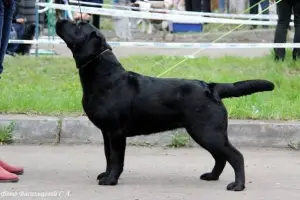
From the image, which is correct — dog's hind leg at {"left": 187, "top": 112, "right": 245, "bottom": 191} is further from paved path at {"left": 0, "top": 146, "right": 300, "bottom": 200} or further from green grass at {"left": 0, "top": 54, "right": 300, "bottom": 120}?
green grass at {"left": 0, "top": 54, "right": 300, "bottom": 120}

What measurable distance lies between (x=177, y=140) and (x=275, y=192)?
174 cm

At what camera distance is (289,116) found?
293 inches

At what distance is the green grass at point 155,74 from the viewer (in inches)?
298

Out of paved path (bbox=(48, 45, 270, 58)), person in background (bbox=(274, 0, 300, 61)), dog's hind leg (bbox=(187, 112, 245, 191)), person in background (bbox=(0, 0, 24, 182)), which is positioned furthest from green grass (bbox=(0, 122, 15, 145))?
paved path (bbox=(48, 45, 270, 58))

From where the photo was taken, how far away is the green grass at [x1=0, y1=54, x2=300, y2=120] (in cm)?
757

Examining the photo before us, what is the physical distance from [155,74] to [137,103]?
3.81 meters

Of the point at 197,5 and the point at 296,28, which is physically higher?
the point at 296,28

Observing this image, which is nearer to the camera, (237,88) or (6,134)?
(237,88)

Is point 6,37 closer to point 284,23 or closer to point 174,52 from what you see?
point 284,23

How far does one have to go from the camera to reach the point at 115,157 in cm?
549

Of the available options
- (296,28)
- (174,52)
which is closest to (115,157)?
(296,28)

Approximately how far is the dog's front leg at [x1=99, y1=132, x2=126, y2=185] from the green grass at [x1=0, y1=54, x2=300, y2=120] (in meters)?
2.01

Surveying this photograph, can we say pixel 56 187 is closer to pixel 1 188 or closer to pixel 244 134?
pixel 1 188

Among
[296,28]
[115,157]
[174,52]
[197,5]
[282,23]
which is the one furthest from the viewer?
[197,5]
